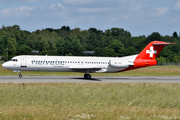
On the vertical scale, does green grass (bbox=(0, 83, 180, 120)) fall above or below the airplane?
below

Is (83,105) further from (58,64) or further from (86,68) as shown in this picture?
(58,64)

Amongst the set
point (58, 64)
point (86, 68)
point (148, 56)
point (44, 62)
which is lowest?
point (86, 68)

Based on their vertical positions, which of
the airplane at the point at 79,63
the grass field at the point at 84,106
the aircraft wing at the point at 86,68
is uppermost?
the airplane at the point at 79,63

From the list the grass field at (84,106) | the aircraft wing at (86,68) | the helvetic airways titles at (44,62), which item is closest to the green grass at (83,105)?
the grass field at (84,106)

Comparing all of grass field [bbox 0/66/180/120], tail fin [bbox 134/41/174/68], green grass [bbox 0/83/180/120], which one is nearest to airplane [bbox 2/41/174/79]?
tail fin [bbox 134/41/174/68]

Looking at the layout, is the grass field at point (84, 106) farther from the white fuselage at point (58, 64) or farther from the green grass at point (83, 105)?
the white fuselage at point (58, 64)

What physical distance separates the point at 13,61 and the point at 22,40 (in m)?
114

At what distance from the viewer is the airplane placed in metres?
Answer: 35.5

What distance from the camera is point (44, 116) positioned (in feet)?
40.7

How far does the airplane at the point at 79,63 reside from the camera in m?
35.5

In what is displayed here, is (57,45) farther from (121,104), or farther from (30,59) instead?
(121,104)

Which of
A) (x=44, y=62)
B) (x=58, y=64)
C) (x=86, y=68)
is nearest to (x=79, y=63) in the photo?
(x=86, y=68)

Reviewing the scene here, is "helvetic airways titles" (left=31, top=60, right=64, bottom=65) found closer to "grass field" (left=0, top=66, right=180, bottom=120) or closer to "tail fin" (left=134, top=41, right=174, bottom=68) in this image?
"tail fin" (left=134, top=41, right=174, bottom=68)

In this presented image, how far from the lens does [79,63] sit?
36.8 metres
